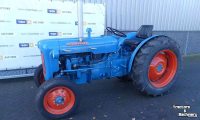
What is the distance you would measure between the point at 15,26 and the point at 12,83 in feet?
5.29

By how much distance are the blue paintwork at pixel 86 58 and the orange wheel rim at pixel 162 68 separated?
0.57 meters

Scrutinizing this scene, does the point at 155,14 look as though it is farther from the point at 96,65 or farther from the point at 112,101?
the point at 112,101

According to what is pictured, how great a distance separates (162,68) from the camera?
11.2 ft

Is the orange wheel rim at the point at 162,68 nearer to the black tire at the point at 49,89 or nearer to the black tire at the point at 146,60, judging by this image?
the black tire at the point at 146,60

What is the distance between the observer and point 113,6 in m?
5.75

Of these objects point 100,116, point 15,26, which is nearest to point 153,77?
point 100,116

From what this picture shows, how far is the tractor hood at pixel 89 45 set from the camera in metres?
2.69

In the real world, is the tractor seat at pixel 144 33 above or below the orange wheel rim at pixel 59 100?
above

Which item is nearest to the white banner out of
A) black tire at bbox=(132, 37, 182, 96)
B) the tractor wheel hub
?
black tire at bbox=(132, 37, 182, 96)

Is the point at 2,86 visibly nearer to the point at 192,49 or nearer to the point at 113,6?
the point at 113,6

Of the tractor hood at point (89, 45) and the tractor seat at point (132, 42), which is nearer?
the tractor hood at point (89, 45)

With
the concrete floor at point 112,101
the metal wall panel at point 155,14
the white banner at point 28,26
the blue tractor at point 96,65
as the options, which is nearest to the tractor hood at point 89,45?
the blue tractor at point 96,65

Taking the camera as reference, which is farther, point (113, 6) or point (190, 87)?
point (113, 6)

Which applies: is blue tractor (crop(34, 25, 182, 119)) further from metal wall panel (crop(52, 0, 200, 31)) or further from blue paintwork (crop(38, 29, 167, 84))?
metal wall panel (crop(52, 0, 200, 31))
